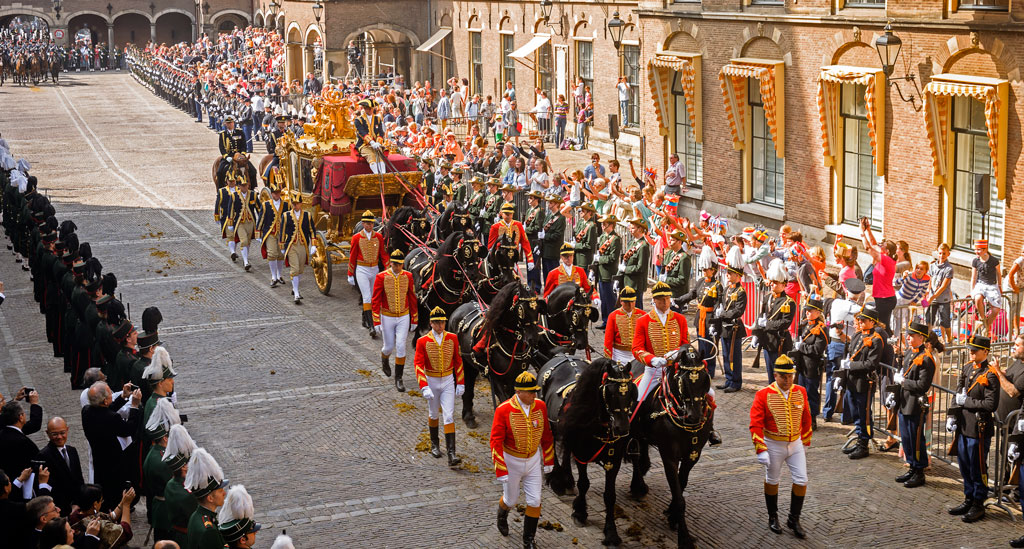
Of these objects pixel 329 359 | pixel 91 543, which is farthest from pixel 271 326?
pixel 91 543

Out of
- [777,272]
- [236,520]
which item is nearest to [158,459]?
[236,520]

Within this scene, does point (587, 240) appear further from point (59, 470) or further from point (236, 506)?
point (236, 506)

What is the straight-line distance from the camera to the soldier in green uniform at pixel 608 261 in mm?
17436

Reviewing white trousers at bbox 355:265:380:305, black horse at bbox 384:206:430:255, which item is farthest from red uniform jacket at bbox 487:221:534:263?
white trousers at bbox 355:265:380:305

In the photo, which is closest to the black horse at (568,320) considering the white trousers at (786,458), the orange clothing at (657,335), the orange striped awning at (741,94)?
the orange clothing at (657,335)

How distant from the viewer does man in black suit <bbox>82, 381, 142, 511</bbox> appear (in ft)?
36.1

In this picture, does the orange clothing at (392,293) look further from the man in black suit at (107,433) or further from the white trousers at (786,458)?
the white trousers at (786,458)

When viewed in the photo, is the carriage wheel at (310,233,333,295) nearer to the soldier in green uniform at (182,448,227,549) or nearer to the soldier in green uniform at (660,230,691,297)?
the soldier in green uniform at (660,230,691,297)

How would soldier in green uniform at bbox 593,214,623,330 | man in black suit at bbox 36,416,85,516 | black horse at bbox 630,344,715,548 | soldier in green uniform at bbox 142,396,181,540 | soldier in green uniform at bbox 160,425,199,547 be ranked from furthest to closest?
soldier in green uniform at bbox 593,214,623,330 < black horse at bbox 630,344,715,548 < man in black suit at bbox 36,416,85,516 < soldier in green uniform at bbox 142,396,181,540 < soldier in green uniform at bbox 160,425,199,547

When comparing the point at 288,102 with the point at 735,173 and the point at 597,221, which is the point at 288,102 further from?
the point at 597,221

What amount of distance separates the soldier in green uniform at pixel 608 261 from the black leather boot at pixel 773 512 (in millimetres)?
6506

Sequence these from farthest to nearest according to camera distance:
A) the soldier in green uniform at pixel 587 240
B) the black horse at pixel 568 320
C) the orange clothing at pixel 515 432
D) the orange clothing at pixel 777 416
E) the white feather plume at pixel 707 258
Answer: the soldier in green uniform at pixel 587 240 < the white feather plume at pixel 707 258 < the black horse at pixel 568 320 < the orange clothing at pixel 777 416 < the orange clothing at pixel 515 432

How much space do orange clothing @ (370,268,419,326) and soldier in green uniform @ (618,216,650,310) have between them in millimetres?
3071

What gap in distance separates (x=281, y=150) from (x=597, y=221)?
6.49 m
